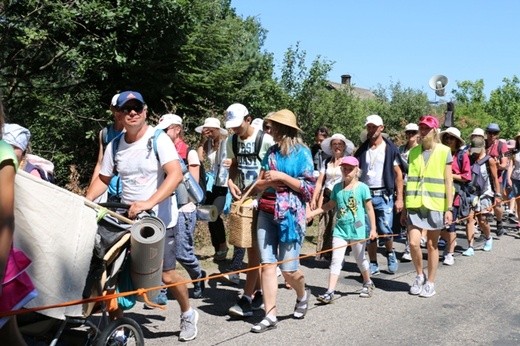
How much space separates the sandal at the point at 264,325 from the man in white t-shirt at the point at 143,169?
33.1 inches

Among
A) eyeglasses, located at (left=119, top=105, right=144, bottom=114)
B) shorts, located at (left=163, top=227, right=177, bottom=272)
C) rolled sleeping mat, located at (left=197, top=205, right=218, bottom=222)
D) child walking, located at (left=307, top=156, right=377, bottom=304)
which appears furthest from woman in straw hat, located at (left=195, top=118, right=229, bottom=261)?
eyeglasses, located at (left=119, top=105, right=144, bottom=114)

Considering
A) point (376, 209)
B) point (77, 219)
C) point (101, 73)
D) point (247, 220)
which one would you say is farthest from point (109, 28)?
point (77, 219)

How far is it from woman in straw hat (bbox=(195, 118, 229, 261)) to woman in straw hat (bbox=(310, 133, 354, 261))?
3.90 ft

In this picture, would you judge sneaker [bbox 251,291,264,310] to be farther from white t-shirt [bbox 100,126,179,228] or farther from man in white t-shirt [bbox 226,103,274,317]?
white t-shirt [bbox 100,126,179,228]

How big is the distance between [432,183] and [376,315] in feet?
5.42

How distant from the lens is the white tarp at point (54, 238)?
3305 millimetres

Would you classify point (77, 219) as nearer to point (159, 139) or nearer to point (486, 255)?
point (159, 139)

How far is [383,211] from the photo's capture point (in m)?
8.05

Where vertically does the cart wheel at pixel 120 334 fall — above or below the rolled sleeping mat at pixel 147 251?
below

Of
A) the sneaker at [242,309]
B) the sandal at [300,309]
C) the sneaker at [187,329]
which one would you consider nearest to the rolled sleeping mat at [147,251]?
the sneaker at [187,329]

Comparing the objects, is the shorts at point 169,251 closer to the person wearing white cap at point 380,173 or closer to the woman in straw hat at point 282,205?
the woman in straw hat at point 282,205

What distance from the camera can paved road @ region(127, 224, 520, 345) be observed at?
543 cm

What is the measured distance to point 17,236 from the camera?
10.7 ft

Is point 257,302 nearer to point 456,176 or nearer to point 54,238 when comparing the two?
point 54,238
